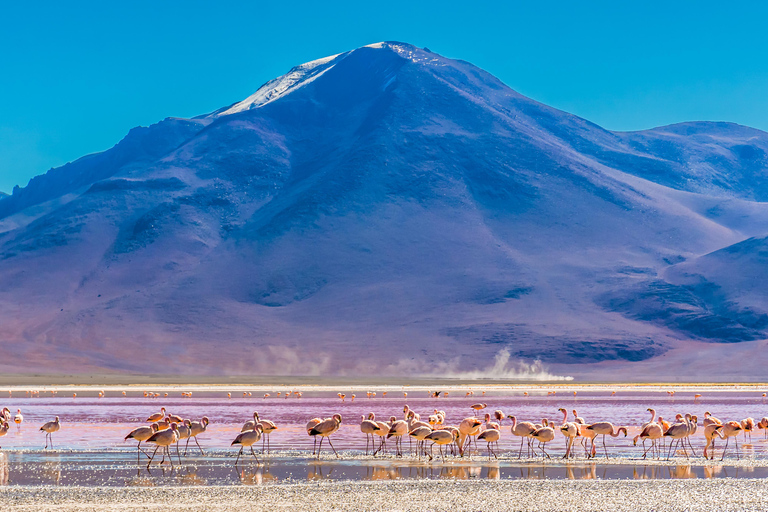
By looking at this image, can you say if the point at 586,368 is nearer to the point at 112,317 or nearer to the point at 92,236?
the point at 112,317

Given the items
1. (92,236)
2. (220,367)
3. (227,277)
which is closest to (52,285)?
(92,236)

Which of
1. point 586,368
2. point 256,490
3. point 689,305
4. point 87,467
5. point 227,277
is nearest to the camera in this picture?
point 256,490

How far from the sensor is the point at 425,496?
18.9m

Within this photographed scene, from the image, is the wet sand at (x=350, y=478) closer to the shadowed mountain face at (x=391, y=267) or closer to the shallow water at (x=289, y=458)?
the shallow water at (x=289, y=458)

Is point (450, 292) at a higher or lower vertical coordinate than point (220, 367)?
higher

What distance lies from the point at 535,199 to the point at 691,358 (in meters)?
59.3

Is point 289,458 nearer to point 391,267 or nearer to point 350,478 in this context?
point 350,478

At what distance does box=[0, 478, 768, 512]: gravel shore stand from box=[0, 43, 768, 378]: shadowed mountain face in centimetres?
9064

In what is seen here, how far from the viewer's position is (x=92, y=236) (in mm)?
174000

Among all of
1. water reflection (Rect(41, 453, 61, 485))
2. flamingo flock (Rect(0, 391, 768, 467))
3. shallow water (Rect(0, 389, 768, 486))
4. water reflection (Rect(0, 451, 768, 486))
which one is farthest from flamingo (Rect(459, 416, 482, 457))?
water reflection (Rect(41, 453, 61, 485))

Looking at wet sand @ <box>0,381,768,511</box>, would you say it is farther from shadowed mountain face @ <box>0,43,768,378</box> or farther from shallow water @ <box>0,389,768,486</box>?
shadowed mountain face @ <box>0,43,768,378</box>

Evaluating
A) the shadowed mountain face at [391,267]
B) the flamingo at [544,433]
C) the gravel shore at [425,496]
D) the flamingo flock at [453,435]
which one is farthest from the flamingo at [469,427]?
the shadowed mountain face at [391,267]

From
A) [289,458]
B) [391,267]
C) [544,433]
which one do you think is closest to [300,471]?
[289,458]

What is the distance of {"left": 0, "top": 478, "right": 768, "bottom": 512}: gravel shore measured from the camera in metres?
17.7
